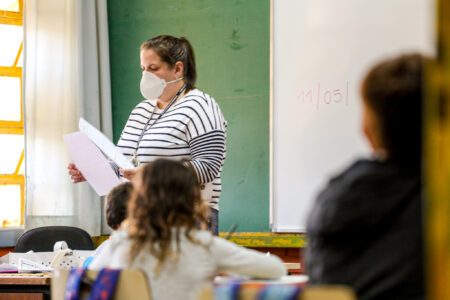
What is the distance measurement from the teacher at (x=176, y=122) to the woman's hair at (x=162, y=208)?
2.51 feet

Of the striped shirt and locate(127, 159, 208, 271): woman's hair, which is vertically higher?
the striped shirt

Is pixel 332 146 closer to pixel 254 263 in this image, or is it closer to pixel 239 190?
pixel 239 190

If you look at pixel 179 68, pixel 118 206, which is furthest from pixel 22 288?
pixel 179 68

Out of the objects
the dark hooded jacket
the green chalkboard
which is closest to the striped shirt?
the green chalkboard

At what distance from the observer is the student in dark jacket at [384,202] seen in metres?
1.17

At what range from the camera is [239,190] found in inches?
156

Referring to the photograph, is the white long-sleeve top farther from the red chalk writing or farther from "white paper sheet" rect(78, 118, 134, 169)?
the red chalk writing

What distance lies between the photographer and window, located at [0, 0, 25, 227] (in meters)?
4.23

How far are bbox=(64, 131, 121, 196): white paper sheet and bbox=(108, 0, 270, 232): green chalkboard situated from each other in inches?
53.0

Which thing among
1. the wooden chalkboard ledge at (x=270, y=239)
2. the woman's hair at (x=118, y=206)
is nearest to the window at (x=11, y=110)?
the wooden chalkboard ledge at (x=270, y=239)

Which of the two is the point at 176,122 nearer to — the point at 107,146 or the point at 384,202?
the point at 107,146

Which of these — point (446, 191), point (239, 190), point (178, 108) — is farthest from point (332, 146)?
point (446, 191)

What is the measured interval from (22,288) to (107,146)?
62cm

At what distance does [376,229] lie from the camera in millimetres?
1207
